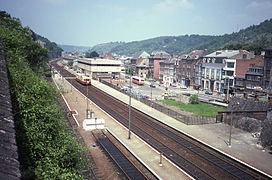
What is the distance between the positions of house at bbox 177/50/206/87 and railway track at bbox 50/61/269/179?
52.6m

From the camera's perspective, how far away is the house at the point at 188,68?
84.9 meters

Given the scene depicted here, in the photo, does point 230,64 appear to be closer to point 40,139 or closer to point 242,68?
point 242,68

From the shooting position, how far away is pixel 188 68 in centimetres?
8775

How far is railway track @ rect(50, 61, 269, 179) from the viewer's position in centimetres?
2005

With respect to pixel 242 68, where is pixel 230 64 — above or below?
above

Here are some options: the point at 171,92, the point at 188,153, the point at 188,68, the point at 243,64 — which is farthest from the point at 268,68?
the point at 188,153

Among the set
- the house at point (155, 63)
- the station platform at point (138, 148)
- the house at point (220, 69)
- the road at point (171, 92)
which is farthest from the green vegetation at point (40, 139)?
the house at point (155, 63)

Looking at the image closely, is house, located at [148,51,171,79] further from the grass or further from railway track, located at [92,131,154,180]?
railway track, located at [92,131,154,180]

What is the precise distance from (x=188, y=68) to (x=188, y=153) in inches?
2634

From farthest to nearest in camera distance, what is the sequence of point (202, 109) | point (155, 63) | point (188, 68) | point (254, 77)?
1. point (155, 63)
2. point (188, 68)
3. point (254, 77)
4. point (202, 109)

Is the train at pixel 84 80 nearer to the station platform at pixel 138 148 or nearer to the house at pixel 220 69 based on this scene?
the station platform at pixel 138 148

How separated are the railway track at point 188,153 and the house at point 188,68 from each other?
52.6m

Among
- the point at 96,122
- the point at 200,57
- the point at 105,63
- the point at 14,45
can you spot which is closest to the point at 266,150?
the point at 96,122

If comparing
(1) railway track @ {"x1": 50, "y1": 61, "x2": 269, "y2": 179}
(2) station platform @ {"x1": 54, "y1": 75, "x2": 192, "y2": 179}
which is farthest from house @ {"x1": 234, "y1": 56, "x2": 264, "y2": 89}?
(2) station platform @ {"x1": 54, "y1": 75, "x2": 192, "y2": 179}
